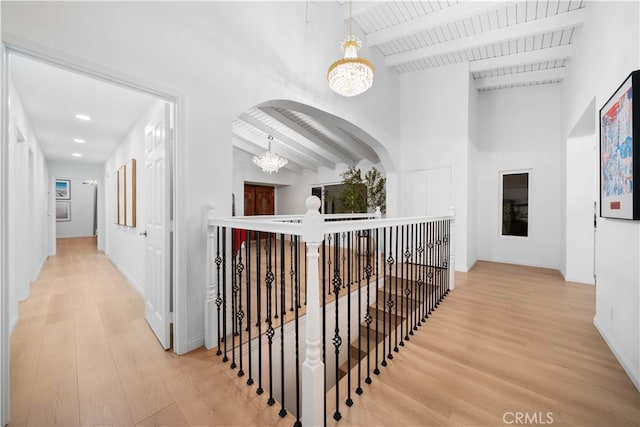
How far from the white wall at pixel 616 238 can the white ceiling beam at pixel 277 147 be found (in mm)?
5671

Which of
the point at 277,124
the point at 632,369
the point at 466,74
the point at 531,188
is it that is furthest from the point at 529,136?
the point at 277,124

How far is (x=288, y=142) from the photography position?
21.4ft

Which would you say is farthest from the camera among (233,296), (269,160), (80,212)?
(80,212)

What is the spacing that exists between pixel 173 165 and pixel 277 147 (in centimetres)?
520

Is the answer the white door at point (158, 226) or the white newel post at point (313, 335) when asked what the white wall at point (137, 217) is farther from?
the white newel post at point (313, 335)

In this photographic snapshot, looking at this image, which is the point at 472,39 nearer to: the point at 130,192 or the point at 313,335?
the point at 313,335

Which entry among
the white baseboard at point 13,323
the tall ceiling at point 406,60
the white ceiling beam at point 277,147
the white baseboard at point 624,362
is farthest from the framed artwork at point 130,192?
the white baseboard at point 624,362

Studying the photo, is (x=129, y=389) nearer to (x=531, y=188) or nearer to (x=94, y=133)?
(x=94, y=133)

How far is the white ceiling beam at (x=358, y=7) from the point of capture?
11.0ft

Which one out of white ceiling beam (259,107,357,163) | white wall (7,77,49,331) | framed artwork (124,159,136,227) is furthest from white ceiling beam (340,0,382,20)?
white wall (7,77,49,331)

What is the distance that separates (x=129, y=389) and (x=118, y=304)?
1.88 metres

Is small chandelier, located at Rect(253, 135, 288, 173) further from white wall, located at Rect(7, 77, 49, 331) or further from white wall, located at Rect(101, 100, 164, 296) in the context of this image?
white wall, located at Rect(7, 77, 49, 331)

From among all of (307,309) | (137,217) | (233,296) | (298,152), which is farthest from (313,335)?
(298,152)

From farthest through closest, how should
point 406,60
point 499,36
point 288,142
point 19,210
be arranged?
point 288,142 → point 406,60 → point 499,36 → point 19,210
